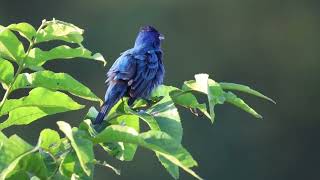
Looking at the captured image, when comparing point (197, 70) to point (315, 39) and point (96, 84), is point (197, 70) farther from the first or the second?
point (315, 39)

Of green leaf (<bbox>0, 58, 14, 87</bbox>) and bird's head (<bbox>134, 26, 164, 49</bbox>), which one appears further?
bird's head (<bbox>134, 26, 164, 49</bbox>)

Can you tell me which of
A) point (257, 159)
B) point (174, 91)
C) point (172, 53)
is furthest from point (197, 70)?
point (174, 91)

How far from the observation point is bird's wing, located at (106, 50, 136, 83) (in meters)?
3.23

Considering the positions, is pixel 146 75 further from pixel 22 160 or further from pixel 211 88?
pixel 22 160

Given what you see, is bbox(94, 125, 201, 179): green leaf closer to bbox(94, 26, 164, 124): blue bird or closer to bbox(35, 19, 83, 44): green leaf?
bbox(35, 19, 83, 44): green leaf

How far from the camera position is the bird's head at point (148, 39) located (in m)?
4.11

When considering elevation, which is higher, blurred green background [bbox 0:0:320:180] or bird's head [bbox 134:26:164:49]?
bird's head [bbox 134:26:164:49]

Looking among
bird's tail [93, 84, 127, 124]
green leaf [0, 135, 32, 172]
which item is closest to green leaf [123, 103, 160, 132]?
green leaf [0, 135, 32, 172]

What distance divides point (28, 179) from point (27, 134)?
40.9 feet

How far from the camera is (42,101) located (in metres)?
1.86

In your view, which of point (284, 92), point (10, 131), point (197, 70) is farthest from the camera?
point (284, 92)

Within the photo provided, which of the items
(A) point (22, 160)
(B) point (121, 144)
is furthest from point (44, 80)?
(A) point (22, 160)

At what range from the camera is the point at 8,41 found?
6.22 ft

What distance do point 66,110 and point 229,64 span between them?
1505cm
